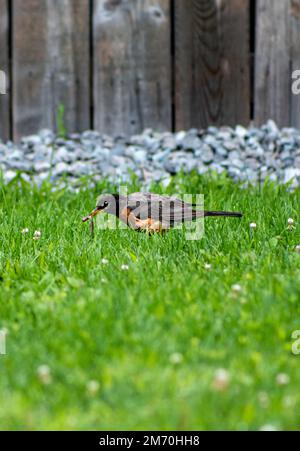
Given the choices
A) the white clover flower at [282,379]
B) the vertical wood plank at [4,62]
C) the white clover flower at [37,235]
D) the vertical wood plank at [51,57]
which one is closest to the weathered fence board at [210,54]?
the vertical wood plank at [51,57]

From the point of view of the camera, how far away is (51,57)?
7121mm

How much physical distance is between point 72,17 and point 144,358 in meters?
5.04

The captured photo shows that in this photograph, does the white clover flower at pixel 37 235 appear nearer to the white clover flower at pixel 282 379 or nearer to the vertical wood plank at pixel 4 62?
the white clover flower at pixel 282 379

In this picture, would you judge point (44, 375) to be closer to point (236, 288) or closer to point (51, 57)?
point (236, 288)

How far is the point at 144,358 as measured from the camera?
2.68 metres

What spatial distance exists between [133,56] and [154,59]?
0.61ft

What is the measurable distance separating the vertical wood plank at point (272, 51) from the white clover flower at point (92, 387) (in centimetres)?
499

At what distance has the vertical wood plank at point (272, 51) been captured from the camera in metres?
7.09

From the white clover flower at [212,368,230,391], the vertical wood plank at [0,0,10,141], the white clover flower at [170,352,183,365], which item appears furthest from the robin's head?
the vertical wood plank at [0,0,10,141]

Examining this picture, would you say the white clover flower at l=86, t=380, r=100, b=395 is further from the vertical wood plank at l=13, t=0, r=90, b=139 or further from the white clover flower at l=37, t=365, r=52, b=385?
the vertical wood plank at l=13, t=0, r=90, b=139

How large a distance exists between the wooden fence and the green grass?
2736 millimetres

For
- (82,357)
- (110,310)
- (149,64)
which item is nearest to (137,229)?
(110,310)
